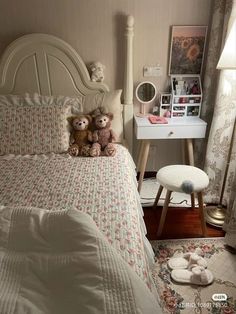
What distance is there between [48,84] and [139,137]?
34.9 inches

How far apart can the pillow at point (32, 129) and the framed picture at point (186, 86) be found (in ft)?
3.35

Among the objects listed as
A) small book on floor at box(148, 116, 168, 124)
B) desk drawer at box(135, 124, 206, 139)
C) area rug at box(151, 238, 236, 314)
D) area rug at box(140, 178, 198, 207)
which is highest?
small book on floor at box(148, 116, 168, 124)

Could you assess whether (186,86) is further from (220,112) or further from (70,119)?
(70,119)

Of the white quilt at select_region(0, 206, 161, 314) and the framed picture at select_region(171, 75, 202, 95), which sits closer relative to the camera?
the white quilt at select_region(0, 206, 161, 314)

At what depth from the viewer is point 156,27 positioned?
6.89 ft

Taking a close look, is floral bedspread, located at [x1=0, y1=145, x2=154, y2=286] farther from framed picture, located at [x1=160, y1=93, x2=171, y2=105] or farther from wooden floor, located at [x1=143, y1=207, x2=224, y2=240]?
framed picture, located at [x1=160, y1=93, x2=171, y2=105]

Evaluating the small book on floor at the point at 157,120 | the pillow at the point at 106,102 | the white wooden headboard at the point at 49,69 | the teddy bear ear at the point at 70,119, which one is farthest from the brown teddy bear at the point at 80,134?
the small book on floor at the point at 157,120

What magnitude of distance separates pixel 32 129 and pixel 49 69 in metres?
0.59

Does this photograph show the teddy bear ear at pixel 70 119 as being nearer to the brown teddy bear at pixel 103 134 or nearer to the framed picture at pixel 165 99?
the brown teddy bear at pixel 103 134

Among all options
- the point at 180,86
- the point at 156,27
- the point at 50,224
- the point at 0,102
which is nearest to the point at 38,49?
the point at 0,102

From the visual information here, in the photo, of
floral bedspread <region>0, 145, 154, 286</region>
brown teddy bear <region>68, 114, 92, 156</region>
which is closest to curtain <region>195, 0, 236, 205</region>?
floral bedspread <region>0, 145, 154, 286</region>

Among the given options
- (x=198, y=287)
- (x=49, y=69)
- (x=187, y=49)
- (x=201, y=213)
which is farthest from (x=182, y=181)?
(x=49, y=69)

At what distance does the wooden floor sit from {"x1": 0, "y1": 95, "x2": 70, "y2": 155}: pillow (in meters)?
0.90

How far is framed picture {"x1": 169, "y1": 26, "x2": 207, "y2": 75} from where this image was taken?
2.10m
